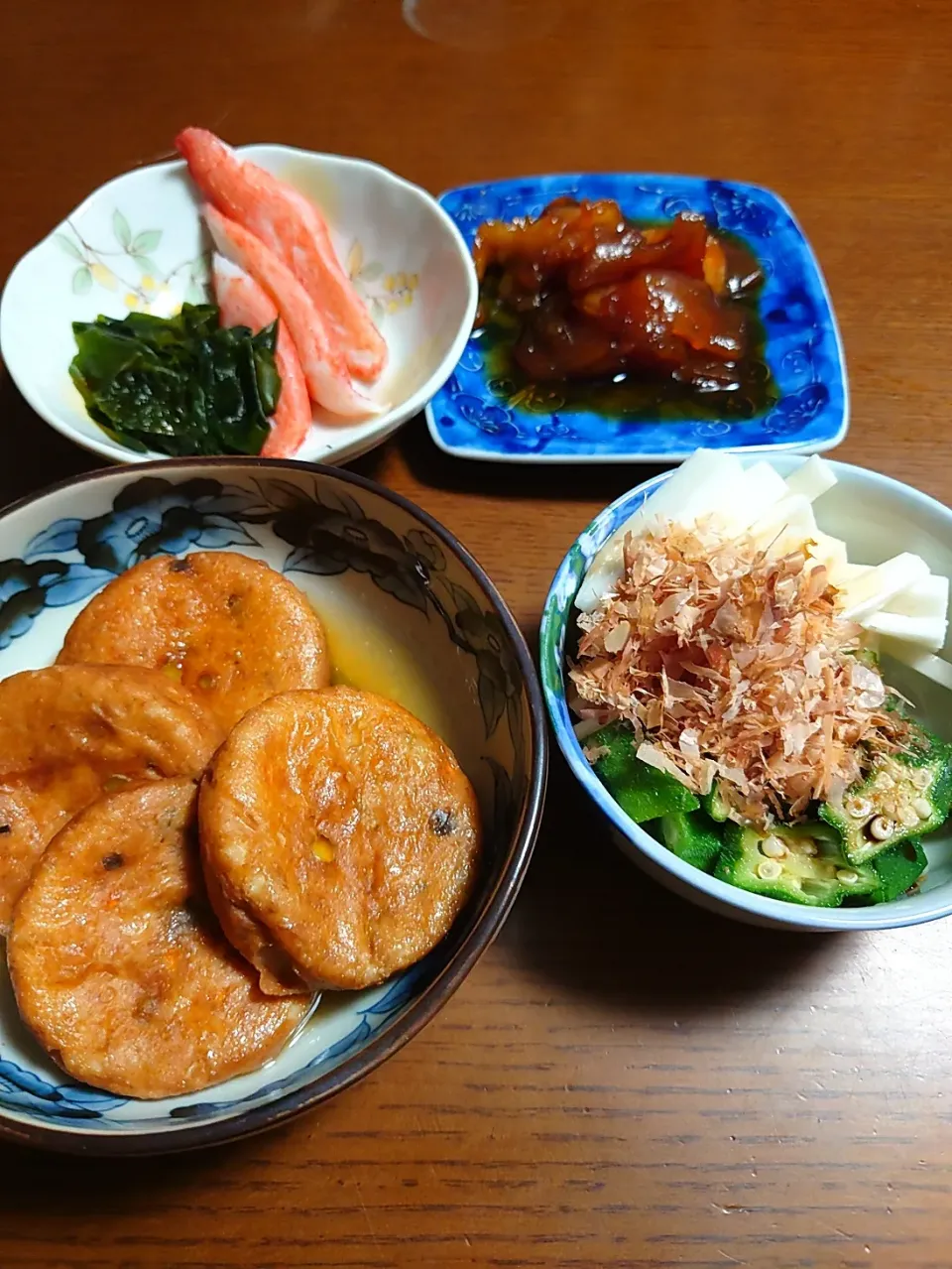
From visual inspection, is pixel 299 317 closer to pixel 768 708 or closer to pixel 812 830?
pixel 768 708

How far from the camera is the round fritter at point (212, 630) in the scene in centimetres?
120

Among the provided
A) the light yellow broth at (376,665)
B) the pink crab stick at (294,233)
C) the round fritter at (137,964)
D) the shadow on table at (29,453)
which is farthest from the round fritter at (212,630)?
the pink crab stick at (294,233)

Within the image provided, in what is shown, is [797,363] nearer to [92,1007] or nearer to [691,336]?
[691,336]

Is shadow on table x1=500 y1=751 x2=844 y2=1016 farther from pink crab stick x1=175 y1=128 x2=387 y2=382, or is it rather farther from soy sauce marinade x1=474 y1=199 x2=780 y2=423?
pink crab stick x1=175 y1=128 x2=387 y2=382

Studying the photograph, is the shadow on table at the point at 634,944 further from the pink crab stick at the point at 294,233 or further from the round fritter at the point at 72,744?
the pink crab stick at the point at 294,233

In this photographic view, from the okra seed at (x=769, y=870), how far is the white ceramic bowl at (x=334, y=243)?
836mm

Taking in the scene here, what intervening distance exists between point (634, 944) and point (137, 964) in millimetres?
573

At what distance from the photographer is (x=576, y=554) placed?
1155 millimetres

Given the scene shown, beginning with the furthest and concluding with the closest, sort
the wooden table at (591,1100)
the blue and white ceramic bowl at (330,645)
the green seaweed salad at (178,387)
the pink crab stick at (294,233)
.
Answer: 1. the pink crab stick at (294,233)
2. the green seaweed salad at (178,387)
3. the wooden table at (591,1100)
4. the blue and white ceramic bowl at (330,645)

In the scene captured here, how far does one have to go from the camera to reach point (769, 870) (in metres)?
1.01

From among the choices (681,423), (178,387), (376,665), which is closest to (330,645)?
(376,665)

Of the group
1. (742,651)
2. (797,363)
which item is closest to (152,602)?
(742,651)

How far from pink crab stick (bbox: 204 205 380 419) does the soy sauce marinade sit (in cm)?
28

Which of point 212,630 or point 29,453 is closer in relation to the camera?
point 212,630
